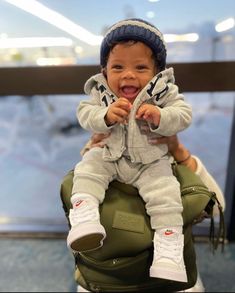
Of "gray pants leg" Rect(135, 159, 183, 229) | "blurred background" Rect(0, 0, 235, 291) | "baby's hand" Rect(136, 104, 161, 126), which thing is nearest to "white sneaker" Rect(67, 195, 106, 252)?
"gray pants leg" Rect(135, 159, 183, 229)

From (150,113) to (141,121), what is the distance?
0.07 meters

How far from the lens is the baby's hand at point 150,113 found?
0.79m

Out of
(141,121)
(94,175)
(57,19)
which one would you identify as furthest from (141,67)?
(57,19)

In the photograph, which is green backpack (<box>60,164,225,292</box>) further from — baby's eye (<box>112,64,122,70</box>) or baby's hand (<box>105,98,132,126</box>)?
baby's eye (<box>112,64,122,70</box>)

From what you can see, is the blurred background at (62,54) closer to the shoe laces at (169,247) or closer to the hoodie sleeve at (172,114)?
the hoodie sleeve at (172,114)

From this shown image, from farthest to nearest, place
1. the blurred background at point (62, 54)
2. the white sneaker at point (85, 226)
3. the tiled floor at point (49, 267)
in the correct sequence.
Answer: the tiled floor at point (49, 267) < the blurred background at point (62, 54) < the white sneaker at point (85, 226)

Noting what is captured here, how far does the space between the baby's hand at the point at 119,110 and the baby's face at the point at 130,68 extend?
0.18ft

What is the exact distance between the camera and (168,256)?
0.77m

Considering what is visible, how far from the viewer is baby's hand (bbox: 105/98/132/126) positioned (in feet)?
2.56

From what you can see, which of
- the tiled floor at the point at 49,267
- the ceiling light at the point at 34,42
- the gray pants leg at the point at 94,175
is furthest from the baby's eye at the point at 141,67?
the tiled floor at the point at 49,267

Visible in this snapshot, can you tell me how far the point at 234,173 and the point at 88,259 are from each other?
2.91 feet

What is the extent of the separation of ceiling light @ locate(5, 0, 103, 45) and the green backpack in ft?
1.85

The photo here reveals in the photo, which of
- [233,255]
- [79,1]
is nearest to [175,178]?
[79,1]

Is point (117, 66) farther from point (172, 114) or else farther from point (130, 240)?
point (130, 240)
